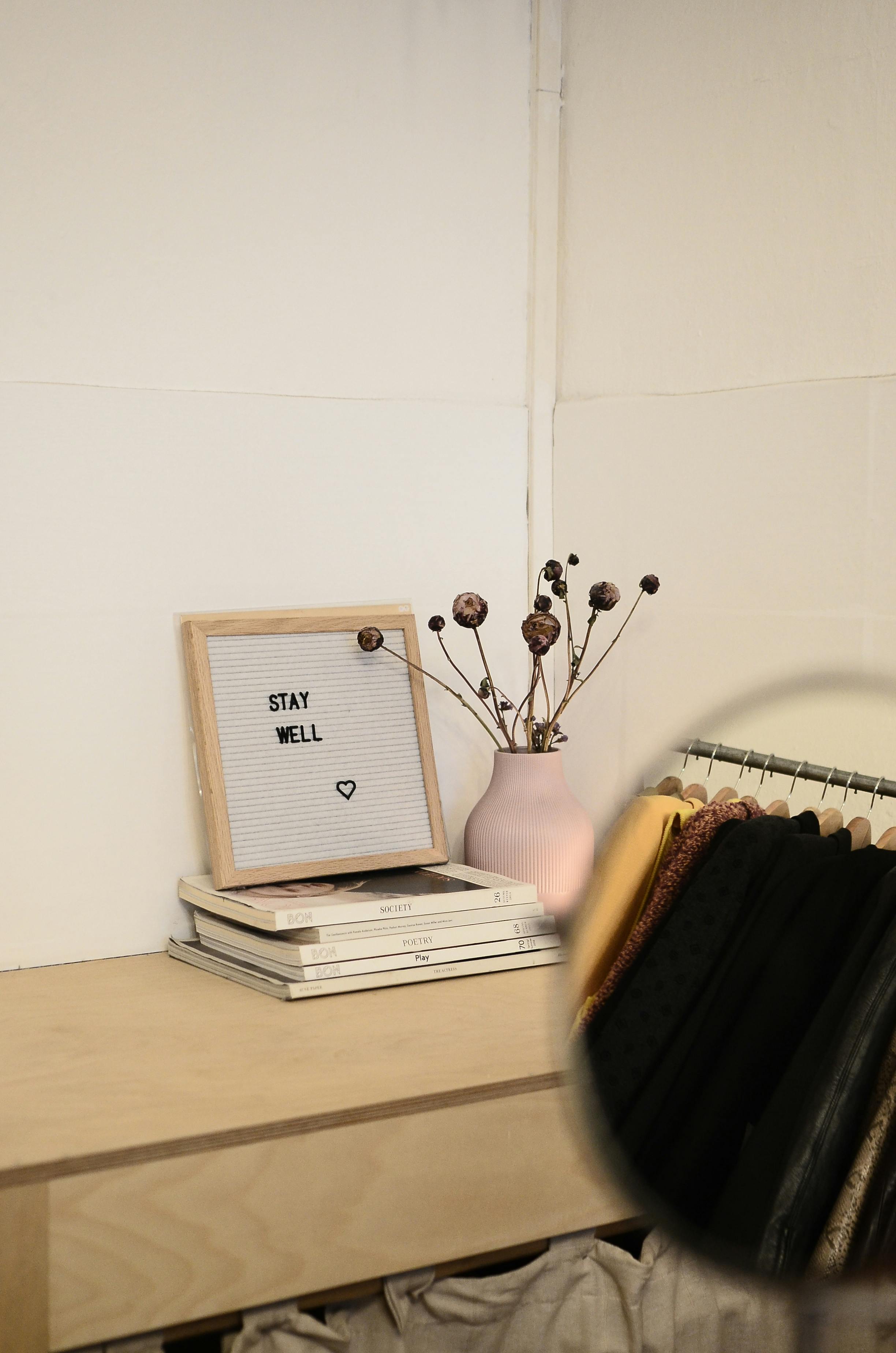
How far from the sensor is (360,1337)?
3.34ft

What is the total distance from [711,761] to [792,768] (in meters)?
0.07

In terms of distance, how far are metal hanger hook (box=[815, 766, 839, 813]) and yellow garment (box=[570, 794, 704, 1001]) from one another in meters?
0.11

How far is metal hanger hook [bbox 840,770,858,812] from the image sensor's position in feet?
3.34

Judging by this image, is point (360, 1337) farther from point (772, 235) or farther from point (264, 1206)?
point (772, 235)

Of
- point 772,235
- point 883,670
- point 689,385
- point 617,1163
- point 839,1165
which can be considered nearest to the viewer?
point 839,1165

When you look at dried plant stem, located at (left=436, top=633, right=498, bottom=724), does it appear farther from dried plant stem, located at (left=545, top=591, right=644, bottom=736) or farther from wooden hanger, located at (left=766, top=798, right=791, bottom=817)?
wooden hanger, located at (left=766, top=798, right=791, bottom=817)

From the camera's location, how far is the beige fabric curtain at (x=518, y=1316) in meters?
0.98

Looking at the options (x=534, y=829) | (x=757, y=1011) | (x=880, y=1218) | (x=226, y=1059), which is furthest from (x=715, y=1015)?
(x=534, y=829)

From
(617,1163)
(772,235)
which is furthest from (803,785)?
(772,235)

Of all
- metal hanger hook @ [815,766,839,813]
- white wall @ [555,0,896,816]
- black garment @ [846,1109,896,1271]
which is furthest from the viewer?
white wall @ [555,0,896,816]

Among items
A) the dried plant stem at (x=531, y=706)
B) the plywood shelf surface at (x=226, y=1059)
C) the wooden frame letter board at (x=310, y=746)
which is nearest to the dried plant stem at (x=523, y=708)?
the dried plant stem at (x=531, y=706)

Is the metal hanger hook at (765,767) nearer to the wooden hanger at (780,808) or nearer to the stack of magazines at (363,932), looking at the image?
the wooden hanger at (780,808)

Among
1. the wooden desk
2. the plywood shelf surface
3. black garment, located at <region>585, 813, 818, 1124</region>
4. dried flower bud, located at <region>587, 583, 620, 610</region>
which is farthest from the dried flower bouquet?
black garment, located at <region>585, 813, 818, 1124</region>

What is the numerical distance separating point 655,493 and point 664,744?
13.2 inches
